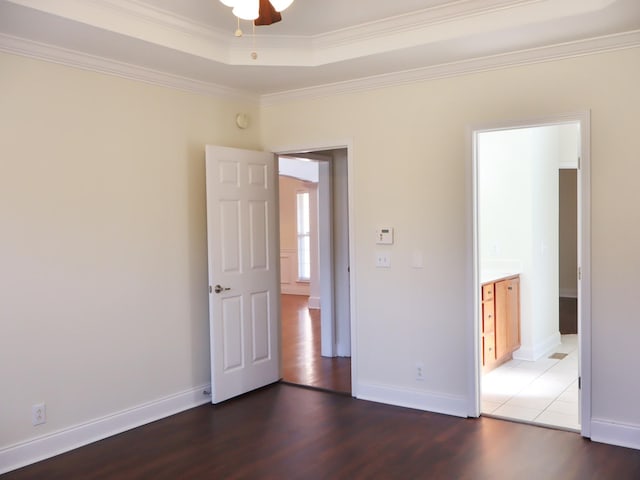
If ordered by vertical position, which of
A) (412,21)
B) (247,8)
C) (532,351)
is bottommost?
(532,351)

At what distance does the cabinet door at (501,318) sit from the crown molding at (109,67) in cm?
288

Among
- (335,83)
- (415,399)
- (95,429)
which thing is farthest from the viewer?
(335,83)

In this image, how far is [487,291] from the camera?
5.04 meters

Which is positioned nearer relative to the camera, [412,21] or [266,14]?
[266,14]

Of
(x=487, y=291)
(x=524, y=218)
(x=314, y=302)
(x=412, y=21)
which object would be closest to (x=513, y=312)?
(x=487, y=291)

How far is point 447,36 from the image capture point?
→ 11.4 ft

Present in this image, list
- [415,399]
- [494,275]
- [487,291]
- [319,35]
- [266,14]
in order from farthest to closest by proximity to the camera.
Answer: [494,275] < [487,291] < [415,399] < [319,35] < [266,14]

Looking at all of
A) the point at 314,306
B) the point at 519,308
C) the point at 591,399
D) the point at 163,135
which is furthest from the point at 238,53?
the point at 314,306

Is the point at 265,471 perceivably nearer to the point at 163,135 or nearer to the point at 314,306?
the point at 163,135

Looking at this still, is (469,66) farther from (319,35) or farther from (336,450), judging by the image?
(336,450)

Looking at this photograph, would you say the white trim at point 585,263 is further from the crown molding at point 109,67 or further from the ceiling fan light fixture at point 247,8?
the crown molding at point 109,67

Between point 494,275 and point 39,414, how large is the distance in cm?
398

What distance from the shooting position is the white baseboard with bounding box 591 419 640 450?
3.43m

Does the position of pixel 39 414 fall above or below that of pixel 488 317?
below
